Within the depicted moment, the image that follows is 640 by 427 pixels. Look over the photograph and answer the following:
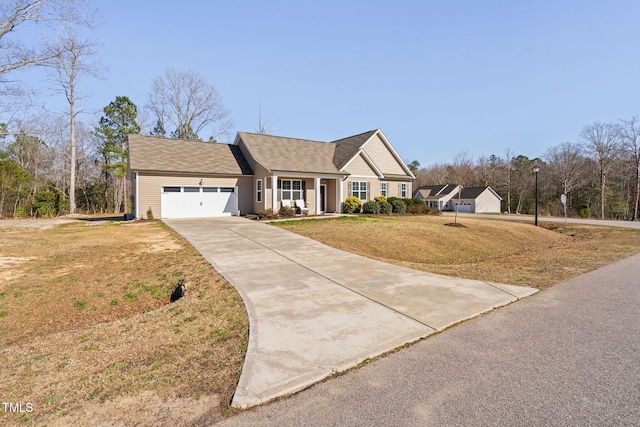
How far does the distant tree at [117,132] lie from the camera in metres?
31.4

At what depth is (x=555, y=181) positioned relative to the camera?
149 ft

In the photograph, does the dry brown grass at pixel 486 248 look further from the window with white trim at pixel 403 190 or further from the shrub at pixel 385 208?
the window with white trim at pixel 403 190

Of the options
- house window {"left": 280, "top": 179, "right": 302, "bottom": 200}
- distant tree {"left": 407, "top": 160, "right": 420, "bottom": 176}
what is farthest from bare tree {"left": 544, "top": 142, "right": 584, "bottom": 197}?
house window {"left": 280, "top": 179, "right": 302, "bottom": 200}

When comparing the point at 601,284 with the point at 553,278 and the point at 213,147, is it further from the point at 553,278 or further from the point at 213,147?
the point at 213,147

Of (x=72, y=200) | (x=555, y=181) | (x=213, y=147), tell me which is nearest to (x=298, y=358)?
(x=213, y=147)

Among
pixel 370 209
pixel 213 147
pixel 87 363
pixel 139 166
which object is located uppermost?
pixel 213 147

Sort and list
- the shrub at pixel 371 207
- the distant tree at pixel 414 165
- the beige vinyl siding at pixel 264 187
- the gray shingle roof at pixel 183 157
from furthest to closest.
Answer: the distant tree at pixel 414 165 < the shrub at pixel 371 207 < the beige vinyl siding at pixel 264 187 < the gray shingle roof at pixel 183 157

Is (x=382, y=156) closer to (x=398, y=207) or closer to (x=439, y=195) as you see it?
(x=398, y=207)

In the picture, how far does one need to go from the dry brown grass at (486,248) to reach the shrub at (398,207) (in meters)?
6.92

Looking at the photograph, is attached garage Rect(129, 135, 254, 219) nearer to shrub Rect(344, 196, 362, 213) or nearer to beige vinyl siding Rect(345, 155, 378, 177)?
shrub Rect(344, 196, 362, 213)

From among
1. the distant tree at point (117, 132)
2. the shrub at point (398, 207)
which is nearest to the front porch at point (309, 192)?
the shrub at point (398, 207)

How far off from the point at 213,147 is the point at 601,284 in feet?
73.5

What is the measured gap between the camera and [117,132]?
32062 mm

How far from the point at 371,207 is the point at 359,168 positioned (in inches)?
138
